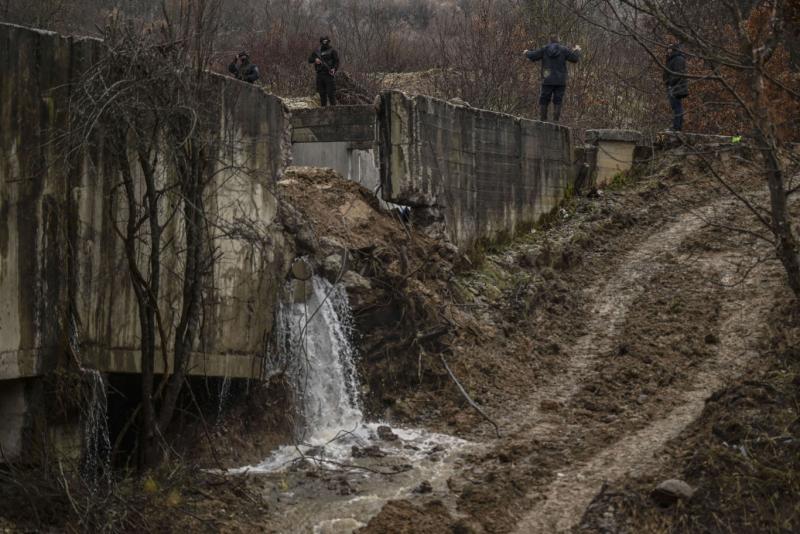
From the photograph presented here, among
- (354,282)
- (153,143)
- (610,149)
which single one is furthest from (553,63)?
(153,143)

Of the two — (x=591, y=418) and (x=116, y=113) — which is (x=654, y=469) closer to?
(x=591, y=418)

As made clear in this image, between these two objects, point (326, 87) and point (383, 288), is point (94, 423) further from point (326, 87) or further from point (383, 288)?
point (326, 87)

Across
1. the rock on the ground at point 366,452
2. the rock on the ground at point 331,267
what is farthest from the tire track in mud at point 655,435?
the rock on the ground at point 331,267

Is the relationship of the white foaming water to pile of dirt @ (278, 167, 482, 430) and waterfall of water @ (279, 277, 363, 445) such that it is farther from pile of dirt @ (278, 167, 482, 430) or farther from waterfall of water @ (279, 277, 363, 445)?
pile of dirt @ (278, 167, 482, 430)

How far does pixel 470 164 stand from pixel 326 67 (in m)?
3.38

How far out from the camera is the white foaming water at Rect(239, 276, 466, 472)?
10.7 m

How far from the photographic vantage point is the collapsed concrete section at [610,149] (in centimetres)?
1847

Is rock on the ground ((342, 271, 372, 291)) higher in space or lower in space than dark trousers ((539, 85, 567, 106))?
lower

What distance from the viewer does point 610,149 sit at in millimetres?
18750

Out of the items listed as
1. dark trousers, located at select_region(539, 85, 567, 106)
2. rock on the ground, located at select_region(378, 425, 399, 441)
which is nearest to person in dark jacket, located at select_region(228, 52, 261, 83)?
dark trousers, located at select_region(539, 85, 567, 106)

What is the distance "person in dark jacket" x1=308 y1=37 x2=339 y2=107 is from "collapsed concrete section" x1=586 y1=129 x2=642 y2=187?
4229mm

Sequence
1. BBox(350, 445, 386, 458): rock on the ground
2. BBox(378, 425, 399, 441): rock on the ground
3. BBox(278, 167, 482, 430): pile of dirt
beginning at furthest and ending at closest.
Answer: BBox(278, 167, 482, 430): pile of dirt < BBox(378, 425, 399, 441): rock on the ground < BBox(350, 445, 386, 458): rock on the ground

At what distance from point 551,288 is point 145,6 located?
17.0 metres

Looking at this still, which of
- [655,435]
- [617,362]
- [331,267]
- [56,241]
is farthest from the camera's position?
[617,362]
